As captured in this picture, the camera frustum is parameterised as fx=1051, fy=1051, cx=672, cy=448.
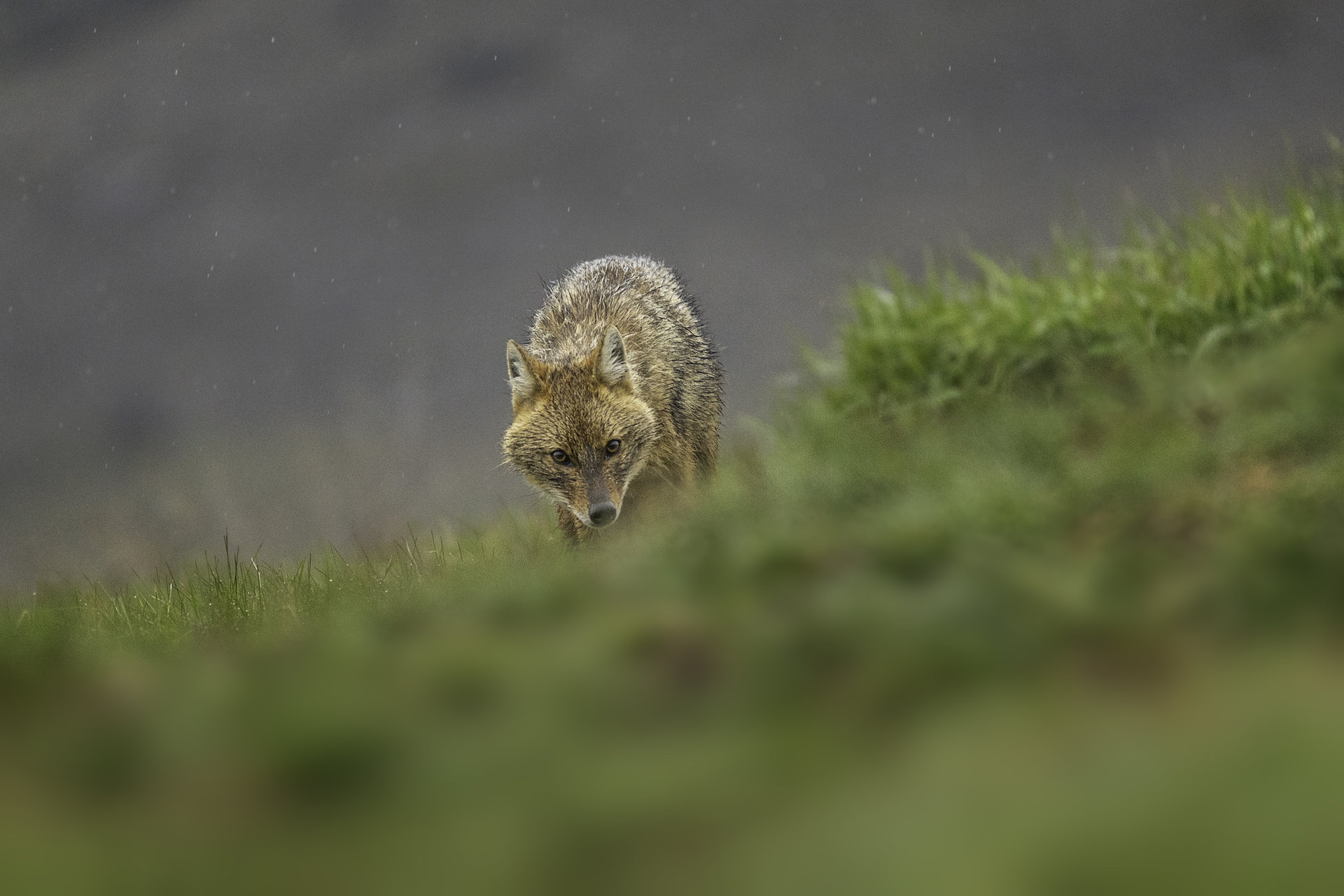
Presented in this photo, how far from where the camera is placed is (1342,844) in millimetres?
1681

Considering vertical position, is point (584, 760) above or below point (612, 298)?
below

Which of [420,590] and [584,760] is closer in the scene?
[584,760]

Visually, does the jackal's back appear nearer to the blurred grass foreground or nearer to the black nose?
the black nose

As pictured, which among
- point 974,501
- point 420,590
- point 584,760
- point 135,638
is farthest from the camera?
point 135,638

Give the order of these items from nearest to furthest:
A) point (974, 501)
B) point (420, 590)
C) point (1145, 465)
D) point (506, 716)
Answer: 1. point (506, 716)
2. point (974, 501)
3. point (1145, 465)
4. point (420, 590)

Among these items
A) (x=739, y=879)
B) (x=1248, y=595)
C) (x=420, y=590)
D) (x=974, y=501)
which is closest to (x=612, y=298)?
(x=420, y=590)

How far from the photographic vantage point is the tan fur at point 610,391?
6680 millimetres

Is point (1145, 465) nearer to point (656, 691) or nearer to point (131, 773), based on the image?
point (656, 691)

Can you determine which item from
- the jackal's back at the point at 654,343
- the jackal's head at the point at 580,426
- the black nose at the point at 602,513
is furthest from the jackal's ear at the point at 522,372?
the black nose at the point at 602,513

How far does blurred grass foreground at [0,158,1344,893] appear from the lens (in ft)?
5.86

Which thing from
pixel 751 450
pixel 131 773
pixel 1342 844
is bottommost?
pixel 1342 844

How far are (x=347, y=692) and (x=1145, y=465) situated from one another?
125 inches

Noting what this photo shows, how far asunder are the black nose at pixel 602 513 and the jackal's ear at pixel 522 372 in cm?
101

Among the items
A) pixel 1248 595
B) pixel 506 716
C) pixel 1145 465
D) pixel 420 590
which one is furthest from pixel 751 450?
pixel 506 716
